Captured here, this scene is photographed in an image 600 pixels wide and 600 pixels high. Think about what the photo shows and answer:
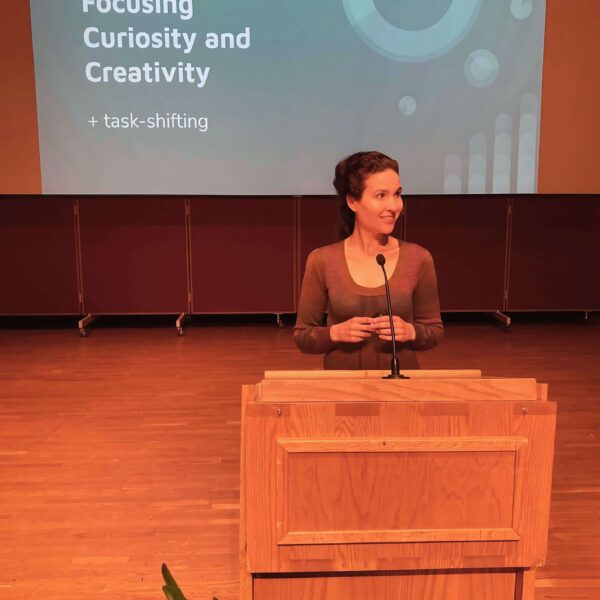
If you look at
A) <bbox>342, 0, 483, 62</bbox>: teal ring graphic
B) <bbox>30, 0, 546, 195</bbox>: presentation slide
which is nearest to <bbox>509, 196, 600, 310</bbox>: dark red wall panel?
<bbox>30, 0, 546, 195</bbox>: presentation slide

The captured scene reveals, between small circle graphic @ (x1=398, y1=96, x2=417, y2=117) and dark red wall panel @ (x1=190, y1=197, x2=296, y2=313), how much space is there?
46.3 inches

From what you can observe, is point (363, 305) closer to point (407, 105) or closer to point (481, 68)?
point (407, 105)

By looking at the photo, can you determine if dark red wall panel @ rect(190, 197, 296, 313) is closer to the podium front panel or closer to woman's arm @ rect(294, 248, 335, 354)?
Result: woman's arm @ rect(294, 248, 335, 354)

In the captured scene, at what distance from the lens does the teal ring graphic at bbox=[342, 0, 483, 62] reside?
17.1 feet

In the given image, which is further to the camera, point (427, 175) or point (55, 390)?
point (427, 175)

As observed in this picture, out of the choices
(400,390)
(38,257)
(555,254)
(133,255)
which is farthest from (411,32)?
(400,390)

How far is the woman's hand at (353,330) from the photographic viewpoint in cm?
165

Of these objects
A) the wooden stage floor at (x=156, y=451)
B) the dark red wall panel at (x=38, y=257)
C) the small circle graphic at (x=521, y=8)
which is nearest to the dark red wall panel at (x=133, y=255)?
the dark red wall panel at (x=38, y=257)

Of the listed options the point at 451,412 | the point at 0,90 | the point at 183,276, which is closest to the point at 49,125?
the point at 0,90

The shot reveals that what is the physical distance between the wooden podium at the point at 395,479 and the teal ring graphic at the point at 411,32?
15.4ft

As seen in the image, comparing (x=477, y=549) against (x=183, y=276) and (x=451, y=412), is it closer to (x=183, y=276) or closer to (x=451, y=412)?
(x=451, y=412)

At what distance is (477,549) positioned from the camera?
1.09 metres

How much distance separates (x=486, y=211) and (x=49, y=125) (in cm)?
366

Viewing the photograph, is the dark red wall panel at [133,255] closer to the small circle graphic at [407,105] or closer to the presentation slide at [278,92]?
the presentation slide at [278,92]
